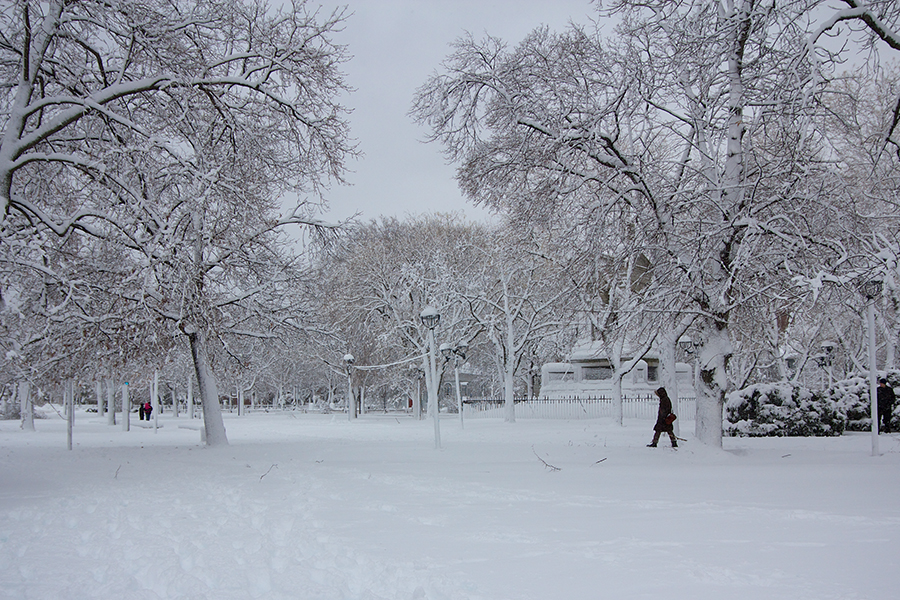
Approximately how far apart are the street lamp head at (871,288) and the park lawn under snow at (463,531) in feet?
10.1

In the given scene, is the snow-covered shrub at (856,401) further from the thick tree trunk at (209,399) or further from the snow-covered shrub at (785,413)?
the thick tree trunk at (209,399)

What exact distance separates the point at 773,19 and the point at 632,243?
5.10m

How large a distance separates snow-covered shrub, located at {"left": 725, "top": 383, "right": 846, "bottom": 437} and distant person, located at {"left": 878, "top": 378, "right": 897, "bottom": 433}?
1105 millimetres

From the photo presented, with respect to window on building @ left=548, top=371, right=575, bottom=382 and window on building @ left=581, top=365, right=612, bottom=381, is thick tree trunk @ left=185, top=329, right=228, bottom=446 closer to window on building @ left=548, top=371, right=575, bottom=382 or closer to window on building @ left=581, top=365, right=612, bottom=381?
window on building @ left=548, top=371, right=575, bottom=382

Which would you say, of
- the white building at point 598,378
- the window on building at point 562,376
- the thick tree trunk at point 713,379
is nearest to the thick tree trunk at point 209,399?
the thick tree trunk at point 713,379

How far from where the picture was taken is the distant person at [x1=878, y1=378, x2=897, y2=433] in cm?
1866

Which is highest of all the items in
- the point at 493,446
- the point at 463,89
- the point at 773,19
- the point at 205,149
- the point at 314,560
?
the point at 463,89

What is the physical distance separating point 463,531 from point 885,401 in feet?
58.1

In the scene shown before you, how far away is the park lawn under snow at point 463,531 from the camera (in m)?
4.66

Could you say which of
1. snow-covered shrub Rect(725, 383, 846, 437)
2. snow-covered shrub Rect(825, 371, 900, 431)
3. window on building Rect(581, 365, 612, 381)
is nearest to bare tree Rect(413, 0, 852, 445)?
snow-covered shrub Rect(725, 383, 846, 437)

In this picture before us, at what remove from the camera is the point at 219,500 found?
8844 millimetres

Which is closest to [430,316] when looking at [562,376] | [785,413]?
[785,413]

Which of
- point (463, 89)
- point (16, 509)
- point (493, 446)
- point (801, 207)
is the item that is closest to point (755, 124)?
point (801, 207)

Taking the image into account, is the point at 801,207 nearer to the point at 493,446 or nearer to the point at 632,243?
the point at 632,243
